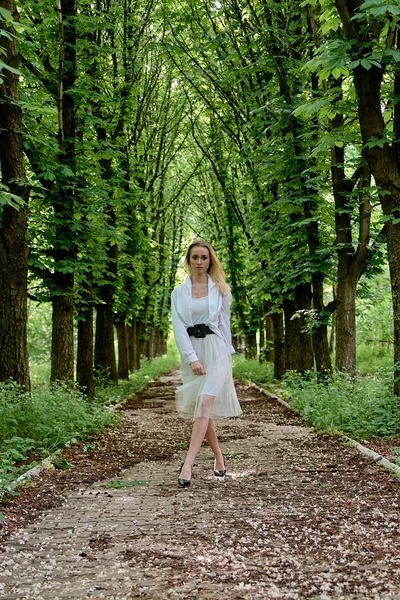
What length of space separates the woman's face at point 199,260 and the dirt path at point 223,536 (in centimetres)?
223

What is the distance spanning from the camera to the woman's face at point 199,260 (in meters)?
6.80

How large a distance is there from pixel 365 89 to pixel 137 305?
15962 millimetres

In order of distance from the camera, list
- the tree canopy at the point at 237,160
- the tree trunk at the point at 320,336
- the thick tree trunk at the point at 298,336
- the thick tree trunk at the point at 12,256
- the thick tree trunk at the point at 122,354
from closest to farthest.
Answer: the tree canopy at the point at 237,160
the thick tree trunk at the point at 12,256
the tree trunk at the point at 320,336
the thick tree trunk at the point at 298,336
the thick tree trunk at the point at 122,354

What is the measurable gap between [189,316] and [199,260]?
0.62 metres

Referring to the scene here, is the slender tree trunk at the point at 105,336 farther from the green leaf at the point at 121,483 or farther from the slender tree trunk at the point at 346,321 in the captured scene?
the green leaf at the point at 121,483

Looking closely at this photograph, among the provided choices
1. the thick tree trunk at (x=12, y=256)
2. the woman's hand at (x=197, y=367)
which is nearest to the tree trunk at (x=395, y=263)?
the woman's hand at (x=197, y=367)

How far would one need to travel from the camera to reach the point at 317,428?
986cm

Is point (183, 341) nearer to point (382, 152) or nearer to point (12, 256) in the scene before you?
point (12, 256)

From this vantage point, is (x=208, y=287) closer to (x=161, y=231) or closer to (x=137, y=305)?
(x=137, y=305)

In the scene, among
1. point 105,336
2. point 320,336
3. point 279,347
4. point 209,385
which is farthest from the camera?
point 279,347

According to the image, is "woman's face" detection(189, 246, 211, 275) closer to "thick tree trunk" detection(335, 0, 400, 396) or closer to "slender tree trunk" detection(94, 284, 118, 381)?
"thick tree trunk" detection(335, 0, 400, 396)

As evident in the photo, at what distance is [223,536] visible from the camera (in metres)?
4.65

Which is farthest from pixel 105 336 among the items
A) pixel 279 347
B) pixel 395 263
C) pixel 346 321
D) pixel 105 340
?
pixel 395 263


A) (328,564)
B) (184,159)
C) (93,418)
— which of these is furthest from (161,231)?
(328,564)
